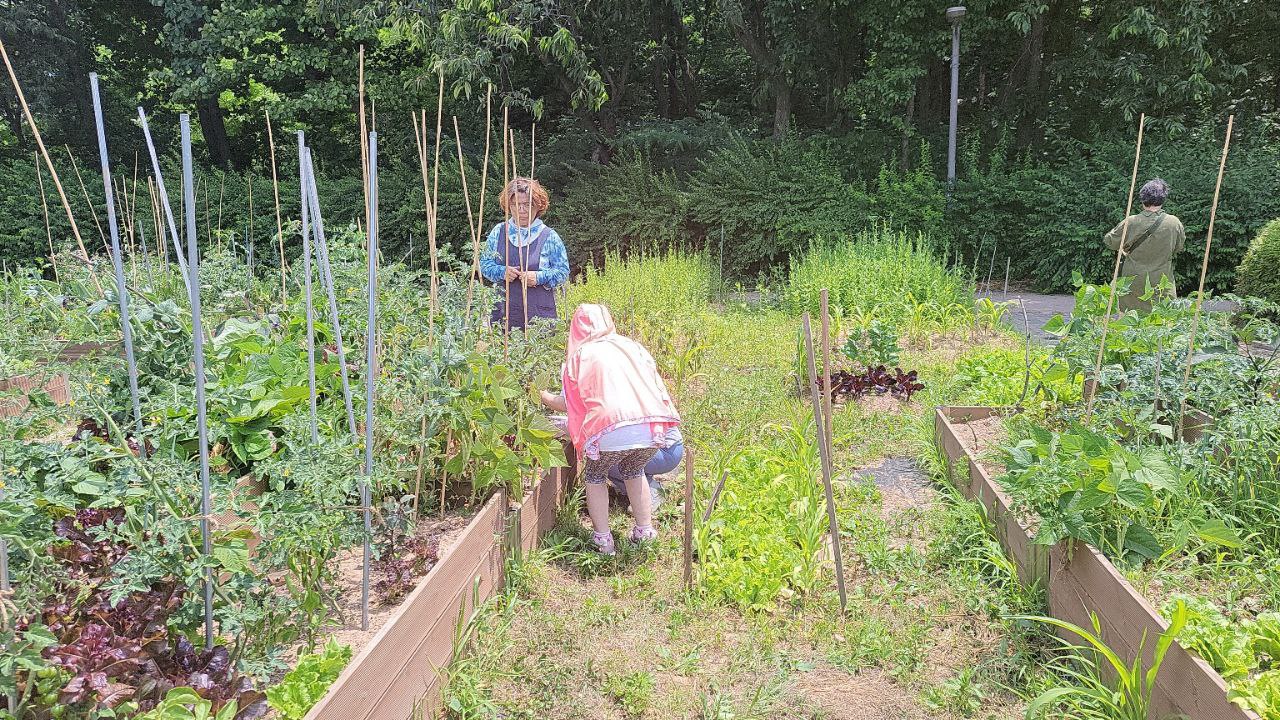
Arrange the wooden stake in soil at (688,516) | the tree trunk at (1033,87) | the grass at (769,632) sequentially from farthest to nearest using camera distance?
the tree trunk at (1033,87) → the wooden stake in soil at (688,516) → the grass at (769,632)

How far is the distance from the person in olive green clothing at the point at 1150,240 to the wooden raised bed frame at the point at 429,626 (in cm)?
466

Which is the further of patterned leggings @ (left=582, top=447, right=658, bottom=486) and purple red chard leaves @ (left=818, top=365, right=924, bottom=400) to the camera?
purple red chard leaves @ (left=818, top=365, right=924, bottom=400)

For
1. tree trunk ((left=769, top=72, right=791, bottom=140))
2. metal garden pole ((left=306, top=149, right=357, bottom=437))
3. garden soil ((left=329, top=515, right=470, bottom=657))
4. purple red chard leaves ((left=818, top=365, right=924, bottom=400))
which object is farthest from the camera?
tree trunk ((left=769, top=72, right=791, bottom=140))

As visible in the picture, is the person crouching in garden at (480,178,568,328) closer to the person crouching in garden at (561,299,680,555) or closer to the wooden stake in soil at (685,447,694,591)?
the person crouching in garden at (561,299,680,555)

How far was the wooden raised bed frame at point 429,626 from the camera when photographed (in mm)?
2045

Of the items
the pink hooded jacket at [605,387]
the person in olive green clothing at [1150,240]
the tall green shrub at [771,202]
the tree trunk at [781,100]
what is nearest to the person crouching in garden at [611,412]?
the pink hooded jacket at [605,387]

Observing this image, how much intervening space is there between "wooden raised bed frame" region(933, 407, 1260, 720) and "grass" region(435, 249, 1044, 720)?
99 mm

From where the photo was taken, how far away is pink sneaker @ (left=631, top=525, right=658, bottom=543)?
141 inches

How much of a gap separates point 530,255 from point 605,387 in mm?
1761

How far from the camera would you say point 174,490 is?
1854 millimetres

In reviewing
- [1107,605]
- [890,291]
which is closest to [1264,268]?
[890,291]

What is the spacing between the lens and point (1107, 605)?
2.51m

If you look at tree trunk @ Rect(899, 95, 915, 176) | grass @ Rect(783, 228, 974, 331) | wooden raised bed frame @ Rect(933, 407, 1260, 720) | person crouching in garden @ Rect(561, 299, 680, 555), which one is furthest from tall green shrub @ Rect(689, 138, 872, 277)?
person crouching in garden @ Rect(561, 299, 680, 555)

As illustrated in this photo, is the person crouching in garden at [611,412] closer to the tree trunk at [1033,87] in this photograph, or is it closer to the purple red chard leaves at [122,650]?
the purple red chard leaves at [122,650]
